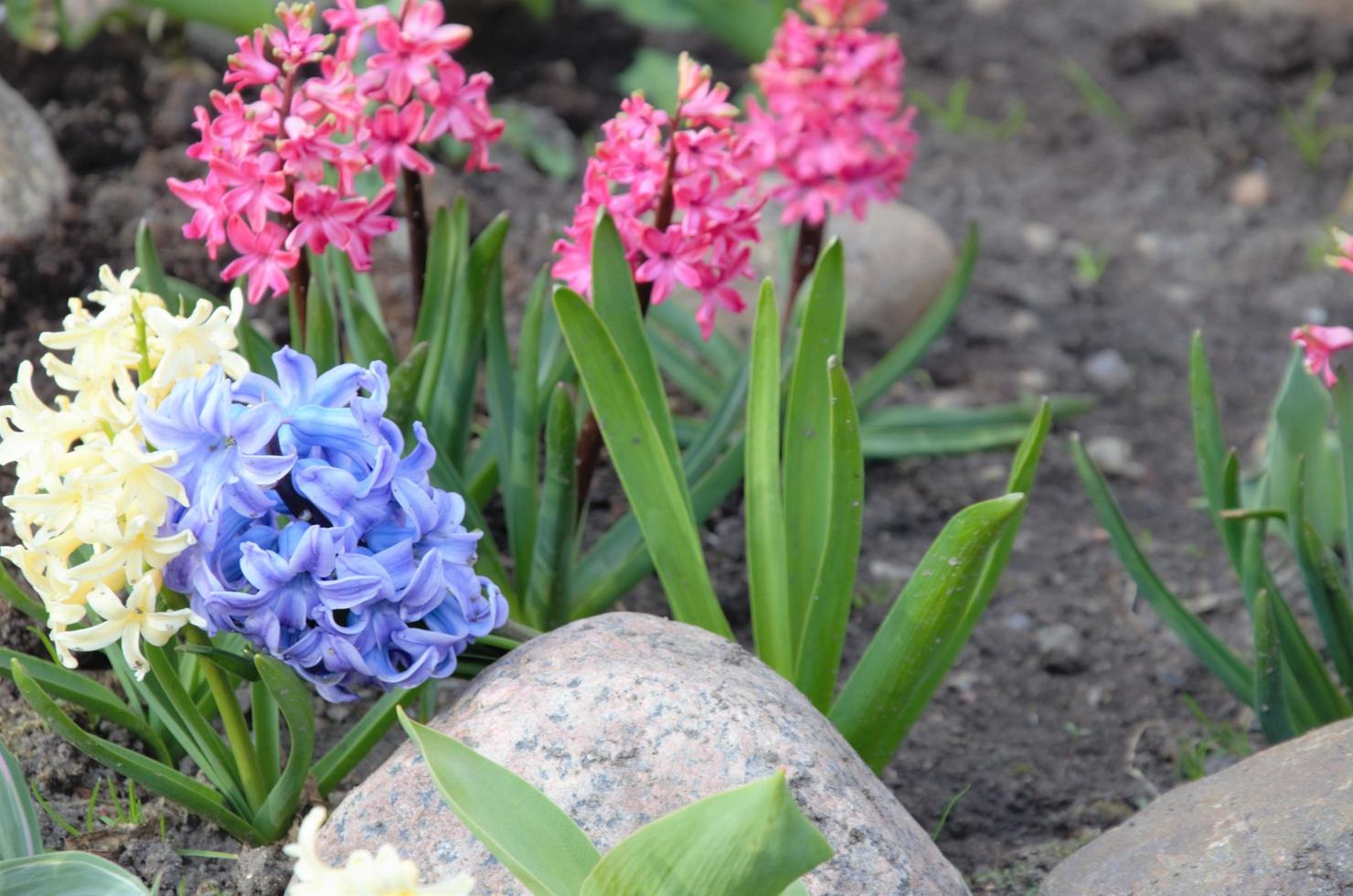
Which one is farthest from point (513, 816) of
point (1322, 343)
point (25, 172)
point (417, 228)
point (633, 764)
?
point (25, 172)

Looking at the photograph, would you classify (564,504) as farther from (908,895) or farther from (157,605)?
(908,895)

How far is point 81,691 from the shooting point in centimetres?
187

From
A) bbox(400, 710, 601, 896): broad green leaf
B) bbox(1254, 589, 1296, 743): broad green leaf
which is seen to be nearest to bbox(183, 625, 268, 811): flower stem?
bbox(400, 710, 601, 896): broad green leaf

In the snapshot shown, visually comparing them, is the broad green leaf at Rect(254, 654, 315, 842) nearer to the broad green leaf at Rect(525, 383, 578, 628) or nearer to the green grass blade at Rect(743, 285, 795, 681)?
the broad green leaf at Rect(525, 383, 578, 628)

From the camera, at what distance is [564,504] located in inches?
85.3

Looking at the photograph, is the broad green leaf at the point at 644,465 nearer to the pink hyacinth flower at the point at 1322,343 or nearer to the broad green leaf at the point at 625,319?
the broad green leaf at the point at 625,319

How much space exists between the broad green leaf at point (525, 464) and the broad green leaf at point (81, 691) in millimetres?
639

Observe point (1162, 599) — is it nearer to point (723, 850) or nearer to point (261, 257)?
point (723, 850)

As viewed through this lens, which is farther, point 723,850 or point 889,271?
point 889,271

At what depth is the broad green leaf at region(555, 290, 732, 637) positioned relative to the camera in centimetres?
201

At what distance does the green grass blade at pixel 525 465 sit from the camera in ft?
7.73

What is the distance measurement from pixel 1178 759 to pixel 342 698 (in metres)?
1.52

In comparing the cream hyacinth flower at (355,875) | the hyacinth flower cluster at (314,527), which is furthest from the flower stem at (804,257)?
the cream hyacinth flower at (355,875)

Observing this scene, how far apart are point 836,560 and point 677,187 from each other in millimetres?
591
